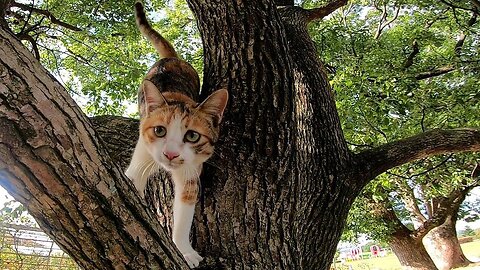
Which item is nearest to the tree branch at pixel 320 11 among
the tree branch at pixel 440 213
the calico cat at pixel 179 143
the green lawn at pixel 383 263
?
the calico cat at pixel 179 143

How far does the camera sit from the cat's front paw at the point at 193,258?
1.73 m

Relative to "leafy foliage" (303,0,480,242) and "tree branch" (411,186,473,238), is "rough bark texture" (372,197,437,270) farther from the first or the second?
"leafy foliage" (303,0,480,242)

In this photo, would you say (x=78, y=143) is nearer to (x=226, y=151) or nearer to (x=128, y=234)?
(x=128, y=234)

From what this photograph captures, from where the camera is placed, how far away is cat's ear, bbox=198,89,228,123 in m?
1.87

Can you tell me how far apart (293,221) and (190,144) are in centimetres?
56

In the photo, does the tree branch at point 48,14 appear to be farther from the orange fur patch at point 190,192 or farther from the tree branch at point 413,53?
the tree branch at point 413,53

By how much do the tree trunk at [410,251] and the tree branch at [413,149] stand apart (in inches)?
227

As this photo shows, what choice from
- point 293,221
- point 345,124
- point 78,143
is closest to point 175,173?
point 293,221

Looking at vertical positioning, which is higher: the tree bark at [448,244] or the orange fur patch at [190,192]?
the orange fur patch at [190,192]

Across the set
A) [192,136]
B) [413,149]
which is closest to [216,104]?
[192,136]

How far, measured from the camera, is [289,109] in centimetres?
196

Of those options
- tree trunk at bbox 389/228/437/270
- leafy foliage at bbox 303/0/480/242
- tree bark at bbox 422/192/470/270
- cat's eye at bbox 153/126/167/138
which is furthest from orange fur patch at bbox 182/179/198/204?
tree bark at bbox 422/192/470/270

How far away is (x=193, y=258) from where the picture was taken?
1748mm

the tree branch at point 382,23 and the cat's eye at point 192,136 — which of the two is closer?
the cat's eye at point 192,136
